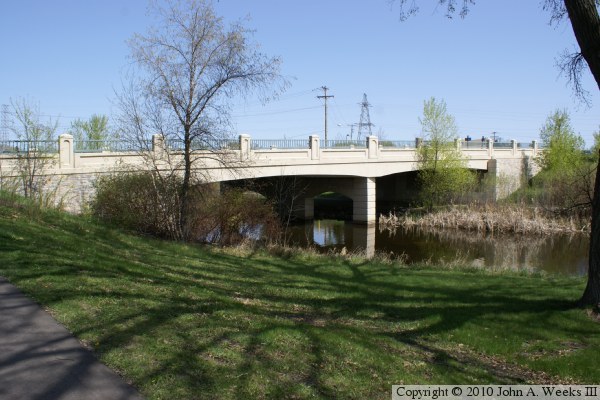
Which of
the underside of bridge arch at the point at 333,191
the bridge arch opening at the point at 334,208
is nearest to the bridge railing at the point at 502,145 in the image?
the bridge arch opening at the point at 334,208

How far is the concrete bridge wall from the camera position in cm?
1783

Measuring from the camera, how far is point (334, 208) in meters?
47.0

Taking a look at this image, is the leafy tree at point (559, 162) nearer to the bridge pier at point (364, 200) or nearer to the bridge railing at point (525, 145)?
the bridge railing at point (525, 145)

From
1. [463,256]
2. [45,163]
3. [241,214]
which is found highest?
[45,163]

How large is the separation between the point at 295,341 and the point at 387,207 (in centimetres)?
4218

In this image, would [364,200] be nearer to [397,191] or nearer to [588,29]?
[397,191]

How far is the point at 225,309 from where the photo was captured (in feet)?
23.1

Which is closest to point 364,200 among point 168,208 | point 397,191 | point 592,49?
point 397,191

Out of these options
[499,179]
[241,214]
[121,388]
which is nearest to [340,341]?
[121,388]

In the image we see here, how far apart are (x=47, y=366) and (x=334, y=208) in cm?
4260

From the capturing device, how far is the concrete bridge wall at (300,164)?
17.8m

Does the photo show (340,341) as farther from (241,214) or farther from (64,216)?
(241,214)

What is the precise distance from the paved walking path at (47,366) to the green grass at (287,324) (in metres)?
0.16

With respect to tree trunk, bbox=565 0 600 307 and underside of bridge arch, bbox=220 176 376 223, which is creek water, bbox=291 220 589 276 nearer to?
underside of bridge arch, bbox=220 176 376 223
